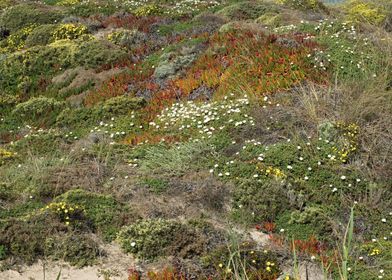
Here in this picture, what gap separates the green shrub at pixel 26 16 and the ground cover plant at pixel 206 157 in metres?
4.98

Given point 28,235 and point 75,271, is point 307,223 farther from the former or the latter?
point 28,235

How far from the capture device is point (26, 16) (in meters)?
24.5

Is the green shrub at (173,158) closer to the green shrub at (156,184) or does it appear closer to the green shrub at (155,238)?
the green shrub at (156,184)

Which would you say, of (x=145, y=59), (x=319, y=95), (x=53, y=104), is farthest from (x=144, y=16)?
(x=319, y=95)

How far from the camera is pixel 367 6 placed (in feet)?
100

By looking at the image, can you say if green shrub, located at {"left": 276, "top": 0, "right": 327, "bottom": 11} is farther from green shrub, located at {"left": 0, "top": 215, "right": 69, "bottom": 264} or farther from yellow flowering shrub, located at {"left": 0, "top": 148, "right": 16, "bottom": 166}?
green shrub, located at {"left": 0, "top": 215, "right": 69, "bottom": 264}

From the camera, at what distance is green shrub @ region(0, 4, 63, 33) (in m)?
24.1

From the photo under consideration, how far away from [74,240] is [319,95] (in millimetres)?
6144

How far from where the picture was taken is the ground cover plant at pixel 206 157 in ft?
29.1

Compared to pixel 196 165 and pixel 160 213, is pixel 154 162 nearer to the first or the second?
pixel 196 165

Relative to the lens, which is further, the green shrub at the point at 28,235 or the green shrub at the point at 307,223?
the green shrub at the point at 307,223

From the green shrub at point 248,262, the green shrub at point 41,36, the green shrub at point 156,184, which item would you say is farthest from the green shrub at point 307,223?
the green shrub at point 41,36

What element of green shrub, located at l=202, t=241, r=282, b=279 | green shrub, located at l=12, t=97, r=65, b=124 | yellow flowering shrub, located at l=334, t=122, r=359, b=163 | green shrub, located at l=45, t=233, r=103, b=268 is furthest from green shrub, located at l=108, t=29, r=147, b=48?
green shrub, located at l=202, t=241, r=282, b=279

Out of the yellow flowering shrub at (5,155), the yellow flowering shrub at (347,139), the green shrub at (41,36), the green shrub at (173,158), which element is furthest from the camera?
the green shrub at (41,36)
